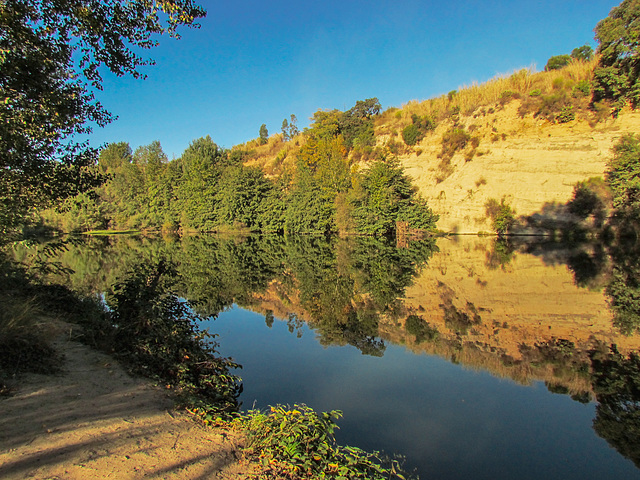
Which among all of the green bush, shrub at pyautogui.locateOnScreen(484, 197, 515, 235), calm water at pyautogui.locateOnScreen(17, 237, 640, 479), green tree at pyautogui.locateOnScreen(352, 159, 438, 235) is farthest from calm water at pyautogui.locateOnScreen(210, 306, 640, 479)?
shrub at pyautogui.locateOnScreen(484, 197, 515, 235)

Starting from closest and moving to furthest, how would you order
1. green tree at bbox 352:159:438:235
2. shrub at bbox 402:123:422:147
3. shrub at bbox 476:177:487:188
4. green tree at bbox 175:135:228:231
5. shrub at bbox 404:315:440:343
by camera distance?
shrub at bbox 404:315:440:343 < shrub at bbox 476:177:487:188 < green tree at bbox 352:159:438:235 < shrub at bbox 402:123:422:147 < green tree at bbox 175:135:228:231

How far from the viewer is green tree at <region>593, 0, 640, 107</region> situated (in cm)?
2519

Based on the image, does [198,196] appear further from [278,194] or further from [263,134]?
[263,134]

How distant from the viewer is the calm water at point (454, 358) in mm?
4012

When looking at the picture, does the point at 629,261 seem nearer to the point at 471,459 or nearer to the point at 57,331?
the point at 471,459

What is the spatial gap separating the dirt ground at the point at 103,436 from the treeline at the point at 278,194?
89.1 ft

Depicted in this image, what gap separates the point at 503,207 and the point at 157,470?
3269 centimetres

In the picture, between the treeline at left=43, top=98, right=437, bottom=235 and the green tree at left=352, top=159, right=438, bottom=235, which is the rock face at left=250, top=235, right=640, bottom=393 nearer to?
the green tree at left=352, top=159, right=438, bottom=235

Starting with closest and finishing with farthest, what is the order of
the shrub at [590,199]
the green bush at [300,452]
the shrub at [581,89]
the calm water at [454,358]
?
the green bush at [300,452]
the calm water at [454,358]
the shrub at [590,199]
the shrub at [581,89]

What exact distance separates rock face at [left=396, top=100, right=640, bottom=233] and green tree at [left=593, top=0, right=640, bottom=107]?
81.8 inches

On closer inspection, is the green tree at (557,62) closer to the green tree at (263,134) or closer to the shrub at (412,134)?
the shrub at (412,134)

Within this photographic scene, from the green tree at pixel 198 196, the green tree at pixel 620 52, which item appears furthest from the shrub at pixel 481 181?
the green tree at pixel 198 196

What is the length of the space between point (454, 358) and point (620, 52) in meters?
32.8

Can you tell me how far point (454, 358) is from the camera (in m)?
6.51
